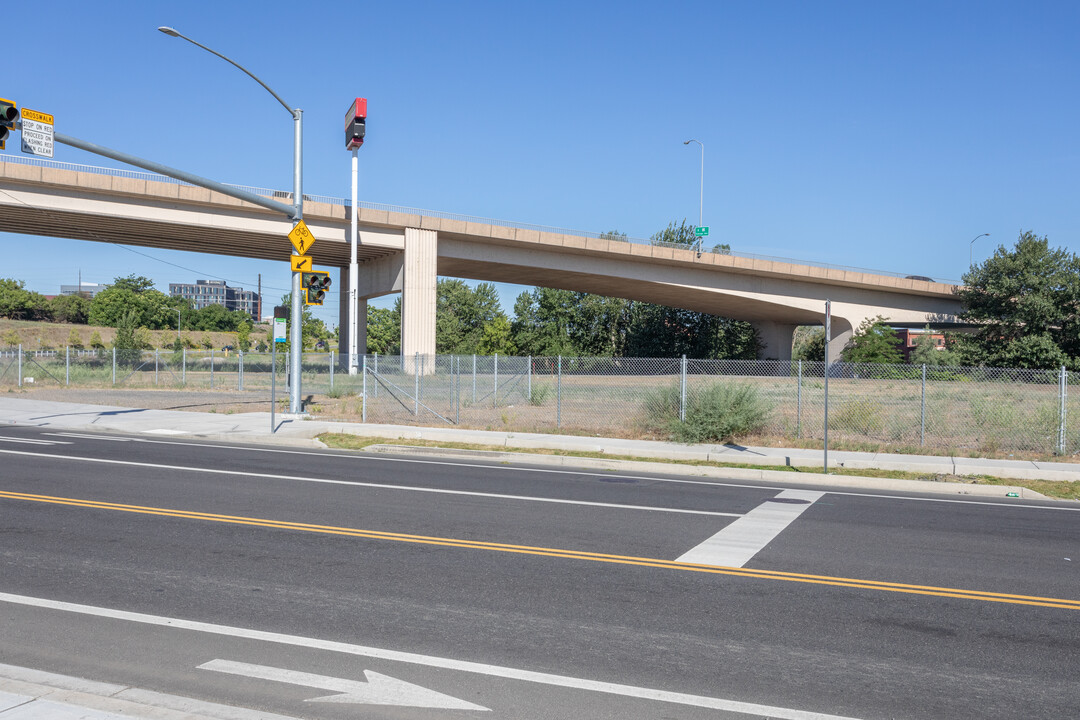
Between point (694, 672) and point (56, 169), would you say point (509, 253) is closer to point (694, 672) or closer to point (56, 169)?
point (56, 169)

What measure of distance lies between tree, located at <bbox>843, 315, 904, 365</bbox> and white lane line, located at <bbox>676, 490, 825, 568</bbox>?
4353 cm

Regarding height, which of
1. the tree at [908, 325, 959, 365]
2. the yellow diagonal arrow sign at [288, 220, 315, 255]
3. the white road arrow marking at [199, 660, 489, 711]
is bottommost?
the white road arrow marking at [199, 660, 489, 711]

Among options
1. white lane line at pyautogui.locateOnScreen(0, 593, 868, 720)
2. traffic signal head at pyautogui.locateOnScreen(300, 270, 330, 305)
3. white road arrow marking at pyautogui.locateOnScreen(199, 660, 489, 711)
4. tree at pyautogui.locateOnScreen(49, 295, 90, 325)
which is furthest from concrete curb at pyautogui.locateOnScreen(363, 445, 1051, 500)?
tree at pyautogui.locateOnScreen(49, 295, 90, 325)

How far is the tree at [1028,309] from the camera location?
4797cm

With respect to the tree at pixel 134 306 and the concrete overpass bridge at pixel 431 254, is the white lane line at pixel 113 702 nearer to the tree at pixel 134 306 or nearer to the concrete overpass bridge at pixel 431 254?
the concrete overpass bridge at pixel 431 254

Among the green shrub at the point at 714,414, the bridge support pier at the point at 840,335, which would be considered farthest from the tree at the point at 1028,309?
the green shrub at the point at 714,414

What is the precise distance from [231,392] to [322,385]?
3942 mm

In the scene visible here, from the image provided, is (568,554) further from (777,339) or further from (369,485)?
(777,339)

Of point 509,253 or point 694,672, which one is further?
point 509,253

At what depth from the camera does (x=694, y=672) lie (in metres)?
5.01

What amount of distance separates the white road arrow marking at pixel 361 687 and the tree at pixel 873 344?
168 feet

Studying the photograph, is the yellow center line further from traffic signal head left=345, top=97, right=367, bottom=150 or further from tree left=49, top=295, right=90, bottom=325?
tree left=49, top=295, right=90, bottom=325

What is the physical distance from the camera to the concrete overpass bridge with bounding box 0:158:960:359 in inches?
1580

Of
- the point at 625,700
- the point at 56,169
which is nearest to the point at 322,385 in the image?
the point at 56,169
